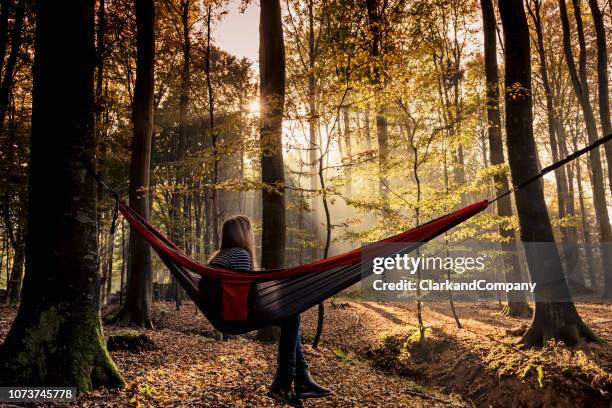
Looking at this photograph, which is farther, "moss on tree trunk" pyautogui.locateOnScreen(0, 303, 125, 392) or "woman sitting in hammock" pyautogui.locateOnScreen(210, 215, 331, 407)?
"woman sitting in hammock" pyautogui.locateOnScreen(210, 215, 331, 407)

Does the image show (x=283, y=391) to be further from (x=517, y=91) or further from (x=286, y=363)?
(x=517, y=91)

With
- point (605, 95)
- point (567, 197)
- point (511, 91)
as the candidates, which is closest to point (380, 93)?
point (511, 91)

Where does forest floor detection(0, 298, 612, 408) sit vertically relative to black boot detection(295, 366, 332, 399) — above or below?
below

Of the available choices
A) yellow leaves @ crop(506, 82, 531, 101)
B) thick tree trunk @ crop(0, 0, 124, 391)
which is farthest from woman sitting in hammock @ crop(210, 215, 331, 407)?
yellow leaves @ crop(506, 82, 531, 101)

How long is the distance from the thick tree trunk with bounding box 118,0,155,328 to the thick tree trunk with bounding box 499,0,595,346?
5613mm

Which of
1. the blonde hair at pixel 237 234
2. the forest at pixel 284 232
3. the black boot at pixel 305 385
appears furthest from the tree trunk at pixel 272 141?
the black boot at pixel 305 385

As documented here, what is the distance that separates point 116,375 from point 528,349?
429 cm

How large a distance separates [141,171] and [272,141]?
274 centimetres

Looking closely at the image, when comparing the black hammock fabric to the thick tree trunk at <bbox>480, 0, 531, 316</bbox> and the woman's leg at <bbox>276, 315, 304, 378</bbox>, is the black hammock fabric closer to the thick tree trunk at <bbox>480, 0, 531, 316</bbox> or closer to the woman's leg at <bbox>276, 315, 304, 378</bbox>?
the woman's leg at <bbox>276, 315, 304, 378</bbox>

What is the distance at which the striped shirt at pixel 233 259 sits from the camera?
2.81m

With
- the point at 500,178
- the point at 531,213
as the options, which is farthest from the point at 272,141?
the point at 500,178

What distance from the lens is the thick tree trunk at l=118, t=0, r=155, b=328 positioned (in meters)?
6.43

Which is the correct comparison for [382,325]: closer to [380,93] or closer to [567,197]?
[380,93]

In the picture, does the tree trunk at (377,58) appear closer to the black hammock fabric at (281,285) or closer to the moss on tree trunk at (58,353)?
the black hammock fabric at (281,285)
